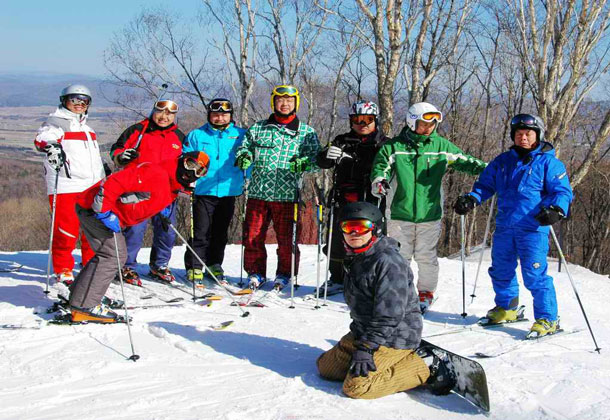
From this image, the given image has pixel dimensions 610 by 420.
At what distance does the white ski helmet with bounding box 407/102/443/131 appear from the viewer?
5113 mm

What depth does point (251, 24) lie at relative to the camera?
609 inches

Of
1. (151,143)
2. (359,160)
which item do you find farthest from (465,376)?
(151,143)

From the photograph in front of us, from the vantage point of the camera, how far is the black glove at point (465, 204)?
15.8 feet

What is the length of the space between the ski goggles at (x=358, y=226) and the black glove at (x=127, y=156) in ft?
9.13

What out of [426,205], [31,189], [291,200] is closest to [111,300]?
[291,200]

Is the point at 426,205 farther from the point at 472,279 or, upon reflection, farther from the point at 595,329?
the point at 472,279

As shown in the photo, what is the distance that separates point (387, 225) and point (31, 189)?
57508mm

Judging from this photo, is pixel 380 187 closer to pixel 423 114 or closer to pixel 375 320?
pixel 423 114

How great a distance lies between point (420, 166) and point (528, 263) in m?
1.36

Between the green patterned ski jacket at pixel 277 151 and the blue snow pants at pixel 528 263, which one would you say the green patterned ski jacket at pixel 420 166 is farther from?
the green patterned ski jacket at pixel 277 151

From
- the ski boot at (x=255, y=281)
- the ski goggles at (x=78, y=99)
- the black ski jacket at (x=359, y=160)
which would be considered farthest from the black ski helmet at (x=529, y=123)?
the ski goggles at (x=78, y=99)

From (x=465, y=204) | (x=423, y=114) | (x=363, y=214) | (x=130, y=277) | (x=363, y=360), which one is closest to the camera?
(x=363, y=360)

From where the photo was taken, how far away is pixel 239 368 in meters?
3.73

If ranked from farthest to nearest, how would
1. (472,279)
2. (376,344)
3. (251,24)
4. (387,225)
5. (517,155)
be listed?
(251,24) → (472,279) → (387,225) → (517,155) → (376,344)
